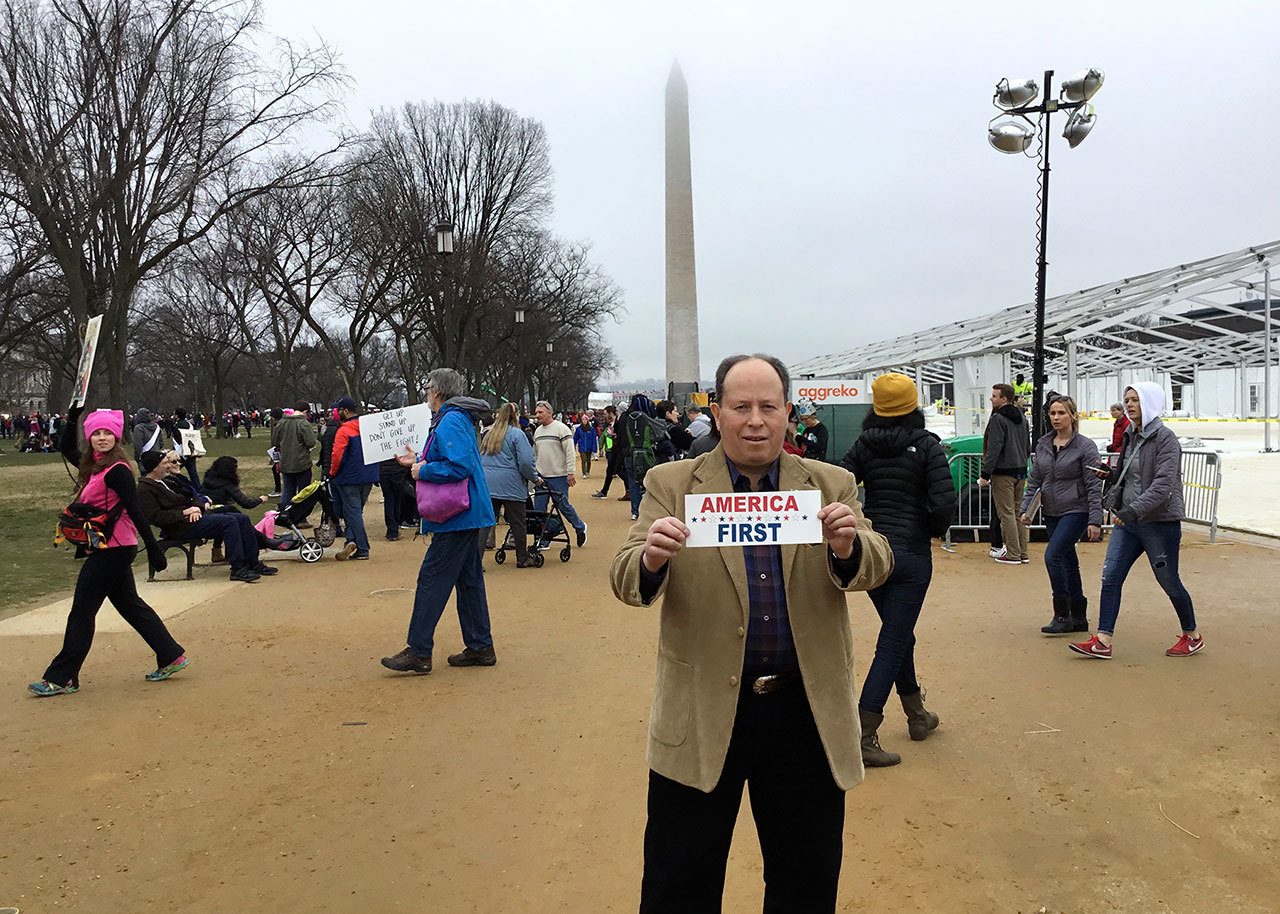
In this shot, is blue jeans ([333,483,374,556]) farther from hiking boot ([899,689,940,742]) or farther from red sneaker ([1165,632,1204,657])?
red sneaker ([1165,632,1204,657])

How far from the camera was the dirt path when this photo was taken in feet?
12.2

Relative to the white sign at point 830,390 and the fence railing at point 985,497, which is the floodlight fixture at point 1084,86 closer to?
the fence railing at point 985,497

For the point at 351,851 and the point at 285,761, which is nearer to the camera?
the point at 351,851

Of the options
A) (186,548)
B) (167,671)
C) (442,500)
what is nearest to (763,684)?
(442,500)

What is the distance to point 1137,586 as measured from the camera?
30.6 ft

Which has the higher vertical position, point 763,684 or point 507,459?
point 507,459

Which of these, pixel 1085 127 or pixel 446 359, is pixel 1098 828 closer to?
pixel 1085 127

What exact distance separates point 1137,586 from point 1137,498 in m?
3.28

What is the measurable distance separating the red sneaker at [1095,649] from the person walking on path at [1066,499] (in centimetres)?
→ 68

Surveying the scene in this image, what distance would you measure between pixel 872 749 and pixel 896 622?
0.63 metres

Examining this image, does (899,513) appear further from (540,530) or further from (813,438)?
(813,438)

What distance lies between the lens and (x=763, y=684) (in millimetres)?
2557

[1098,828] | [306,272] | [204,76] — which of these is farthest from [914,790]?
[306,272]

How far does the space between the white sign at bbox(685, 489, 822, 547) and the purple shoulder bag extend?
4324 millimetres
